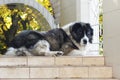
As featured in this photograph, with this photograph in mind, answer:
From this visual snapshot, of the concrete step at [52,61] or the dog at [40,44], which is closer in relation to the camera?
the concrete step at [52,61]

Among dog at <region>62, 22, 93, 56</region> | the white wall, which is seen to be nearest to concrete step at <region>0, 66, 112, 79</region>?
the white wall

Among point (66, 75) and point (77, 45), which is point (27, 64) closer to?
point (66, 75)

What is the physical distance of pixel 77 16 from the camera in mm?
7078

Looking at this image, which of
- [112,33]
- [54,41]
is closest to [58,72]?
[112,33]

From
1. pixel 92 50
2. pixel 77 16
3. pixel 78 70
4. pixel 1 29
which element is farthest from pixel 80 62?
pixel 1 29

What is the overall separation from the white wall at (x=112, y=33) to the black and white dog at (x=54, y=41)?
20.3 inches

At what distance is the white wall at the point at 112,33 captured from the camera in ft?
14.3

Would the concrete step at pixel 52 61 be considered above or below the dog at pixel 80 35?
below

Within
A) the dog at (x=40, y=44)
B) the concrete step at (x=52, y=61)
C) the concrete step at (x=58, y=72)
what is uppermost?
the dog at (x=40, y=44)

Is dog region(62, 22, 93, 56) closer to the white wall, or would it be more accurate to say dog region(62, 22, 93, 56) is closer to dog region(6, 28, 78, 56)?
dog region(6, 28, 78, 56)

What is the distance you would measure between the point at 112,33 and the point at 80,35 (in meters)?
0.78

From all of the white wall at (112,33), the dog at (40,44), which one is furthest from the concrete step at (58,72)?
the dog at (40,44)

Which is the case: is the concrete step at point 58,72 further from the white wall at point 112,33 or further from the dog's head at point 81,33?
the dog's head at point 81,33

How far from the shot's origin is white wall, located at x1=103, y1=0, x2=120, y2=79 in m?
4.37
